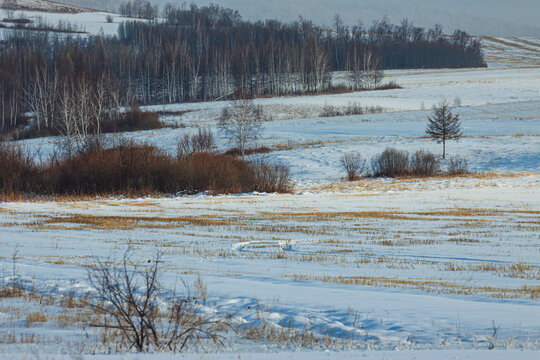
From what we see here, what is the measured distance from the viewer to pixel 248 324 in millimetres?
6664

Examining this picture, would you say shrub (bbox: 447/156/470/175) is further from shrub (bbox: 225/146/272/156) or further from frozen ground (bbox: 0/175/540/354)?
frozen ground (bbox: 0/175/540/354)

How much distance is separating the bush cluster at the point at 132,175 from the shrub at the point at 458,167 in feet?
52.6

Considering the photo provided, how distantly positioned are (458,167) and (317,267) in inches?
1485

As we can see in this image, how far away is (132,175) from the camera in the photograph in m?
33.6

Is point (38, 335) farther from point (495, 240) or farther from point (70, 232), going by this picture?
point (495, 240)

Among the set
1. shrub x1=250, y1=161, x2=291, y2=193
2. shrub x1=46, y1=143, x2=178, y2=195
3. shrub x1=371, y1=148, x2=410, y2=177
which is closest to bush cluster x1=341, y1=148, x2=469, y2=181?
shrub x1=371, y1=148, x2=410, y2=177

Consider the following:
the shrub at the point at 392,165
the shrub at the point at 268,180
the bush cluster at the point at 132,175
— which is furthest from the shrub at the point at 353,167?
the bush cluster at the point at 132,175

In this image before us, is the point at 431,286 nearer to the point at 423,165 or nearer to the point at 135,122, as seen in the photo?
the point at 423,165

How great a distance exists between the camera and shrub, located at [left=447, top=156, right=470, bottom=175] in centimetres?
4378

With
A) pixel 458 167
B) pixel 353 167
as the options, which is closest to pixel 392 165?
pixel 353 167

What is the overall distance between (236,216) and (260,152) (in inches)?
1301

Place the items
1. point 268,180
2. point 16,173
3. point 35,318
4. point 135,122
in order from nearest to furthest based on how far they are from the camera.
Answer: point 35,318 < point 16,173 < point 268,180 < point 135,122

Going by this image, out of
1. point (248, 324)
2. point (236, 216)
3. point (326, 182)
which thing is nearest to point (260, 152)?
point (326, 182)

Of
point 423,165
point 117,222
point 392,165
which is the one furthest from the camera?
point 423,165
